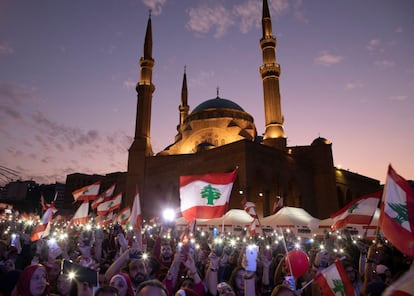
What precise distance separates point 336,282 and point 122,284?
2534 mm

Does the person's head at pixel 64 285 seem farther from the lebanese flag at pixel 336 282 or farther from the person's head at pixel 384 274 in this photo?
the person's head at pixel 384 274

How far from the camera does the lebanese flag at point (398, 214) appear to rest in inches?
142

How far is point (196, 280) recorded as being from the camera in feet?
13.6

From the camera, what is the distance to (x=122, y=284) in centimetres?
382

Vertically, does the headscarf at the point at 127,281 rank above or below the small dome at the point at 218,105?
below

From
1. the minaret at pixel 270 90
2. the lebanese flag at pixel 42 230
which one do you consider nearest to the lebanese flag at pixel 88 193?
the lebanese flag at pixel 42 230

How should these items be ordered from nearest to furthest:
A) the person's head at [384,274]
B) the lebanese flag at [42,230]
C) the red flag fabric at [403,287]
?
1. the red flag fabric at [403,287]
2. the person's head at [384,274]
3. the lebanese flag at [42,230]

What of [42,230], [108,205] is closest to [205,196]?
[42,230]

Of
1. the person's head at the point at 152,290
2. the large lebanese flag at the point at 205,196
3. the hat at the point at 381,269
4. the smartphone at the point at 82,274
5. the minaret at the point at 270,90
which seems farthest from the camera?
the minaret at the point at 270,90

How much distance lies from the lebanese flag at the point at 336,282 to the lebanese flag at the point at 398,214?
68 centimetres

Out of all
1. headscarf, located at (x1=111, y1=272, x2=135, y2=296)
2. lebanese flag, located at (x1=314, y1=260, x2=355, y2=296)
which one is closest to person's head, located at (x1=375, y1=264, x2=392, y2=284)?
lebanese flag, located at (x1=314, y1=260, x2=355, y2=296)

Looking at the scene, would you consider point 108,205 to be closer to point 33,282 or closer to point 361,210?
point 361,210

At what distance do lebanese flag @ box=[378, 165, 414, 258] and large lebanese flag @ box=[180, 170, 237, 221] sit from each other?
3542mm

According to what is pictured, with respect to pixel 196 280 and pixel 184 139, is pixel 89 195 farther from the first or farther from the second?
pixel 184 139
